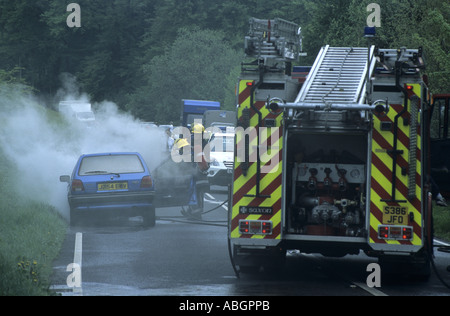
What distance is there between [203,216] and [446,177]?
752 cm

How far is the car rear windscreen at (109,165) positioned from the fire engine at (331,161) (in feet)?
25.0

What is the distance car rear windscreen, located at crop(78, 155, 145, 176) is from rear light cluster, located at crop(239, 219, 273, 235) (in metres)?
8.22

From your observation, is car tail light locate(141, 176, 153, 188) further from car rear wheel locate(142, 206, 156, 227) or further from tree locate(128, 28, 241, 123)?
tree locate(128, 28, 241, 123)

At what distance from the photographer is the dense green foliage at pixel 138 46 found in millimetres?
76812

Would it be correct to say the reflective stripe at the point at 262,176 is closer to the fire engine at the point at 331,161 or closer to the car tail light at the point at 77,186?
the fire engine at the point at 331,161

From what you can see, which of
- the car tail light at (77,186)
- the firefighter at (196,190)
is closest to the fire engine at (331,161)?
the car tail light at (77,186)

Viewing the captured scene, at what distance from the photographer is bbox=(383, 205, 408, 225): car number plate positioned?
464 inches

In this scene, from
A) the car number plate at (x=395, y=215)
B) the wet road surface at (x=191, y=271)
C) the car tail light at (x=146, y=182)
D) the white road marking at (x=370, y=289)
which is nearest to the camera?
the white road marking at (x=370, y=289)

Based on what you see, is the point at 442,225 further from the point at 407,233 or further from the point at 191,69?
the point at 191,69

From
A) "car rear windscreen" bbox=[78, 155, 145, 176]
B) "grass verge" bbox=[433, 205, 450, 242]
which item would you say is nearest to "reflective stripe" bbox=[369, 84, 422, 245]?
"grass verge" bbox=[433, 205, 450, 242]

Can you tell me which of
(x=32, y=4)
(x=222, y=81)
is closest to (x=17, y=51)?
(x=32, y=4)

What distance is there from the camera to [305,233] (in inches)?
493

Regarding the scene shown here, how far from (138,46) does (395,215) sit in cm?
7867

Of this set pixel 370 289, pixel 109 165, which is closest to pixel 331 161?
pixel 370 289
